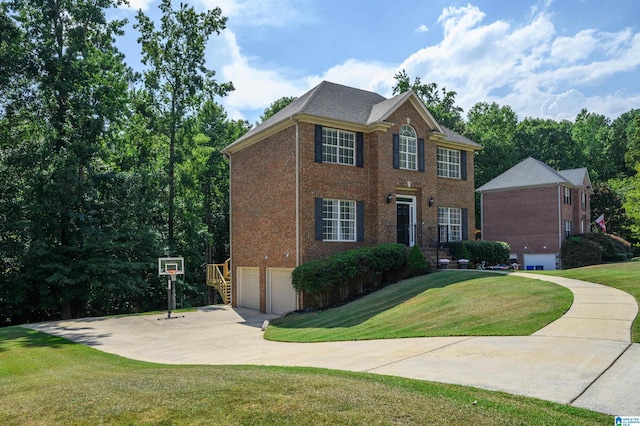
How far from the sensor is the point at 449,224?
24.7 m

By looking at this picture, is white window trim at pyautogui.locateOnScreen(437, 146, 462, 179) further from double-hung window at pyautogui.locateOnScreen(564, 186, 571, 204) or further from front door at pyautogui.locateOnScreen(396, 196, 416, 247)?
double-hung window at pyautogui.locateOnScreen(564, 186, 571, 204)

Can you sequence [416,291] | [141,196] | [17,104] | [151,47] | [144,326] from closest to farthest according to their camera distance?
1. [416,291]
2. [144,326]
3. [17,104]
4. [141,196]
5. [151,47]

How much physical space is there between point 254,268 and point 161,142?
1246 cm

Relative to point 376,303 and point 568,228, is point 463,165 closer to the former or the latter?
point 376,303

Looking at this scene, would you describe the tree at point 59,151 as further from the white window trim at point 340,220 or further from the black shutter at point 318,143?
the black shutter at point 318,143

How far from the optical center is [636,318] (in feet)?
32.1

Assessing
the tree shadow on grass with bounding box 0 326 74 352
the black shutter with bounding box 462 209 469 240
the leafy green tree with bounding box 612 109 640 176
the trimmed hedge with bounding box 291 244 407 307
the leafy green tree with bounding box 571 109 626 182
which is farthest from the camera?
the leafy green tree with bounding box 571 109 626 182

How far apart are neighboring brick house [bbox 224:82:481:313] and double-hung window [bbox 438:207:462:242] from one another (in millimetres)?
53

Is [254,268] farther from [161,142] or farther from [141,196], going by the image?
[161,142]

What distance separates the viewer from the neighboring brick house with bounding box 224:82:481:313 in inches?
779

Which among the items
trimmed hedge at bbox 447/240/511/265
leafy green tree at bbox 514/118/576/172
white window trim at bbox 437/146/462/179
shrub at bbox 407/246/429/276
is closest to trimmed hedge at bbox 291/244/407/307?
shrub at bbox 407/246/429/276

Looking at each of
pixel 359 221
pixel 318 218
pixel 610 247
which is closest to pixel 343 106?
pixel 359 221

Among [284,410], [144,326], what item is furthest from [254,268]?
[284,410]

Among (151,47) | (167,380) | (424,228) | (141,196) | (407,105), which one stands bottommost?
(167,380)
